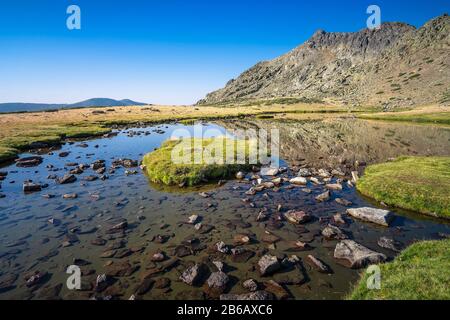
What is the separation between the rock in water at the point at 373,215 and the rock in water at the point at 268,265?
31.7 ft

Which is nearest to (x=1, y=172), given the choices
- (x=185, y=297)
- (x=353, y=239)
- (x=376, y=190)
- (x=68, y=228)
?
(x=68, y=228)

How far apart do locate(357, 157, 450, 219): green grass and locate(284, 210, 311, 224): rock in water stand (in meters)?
8.54

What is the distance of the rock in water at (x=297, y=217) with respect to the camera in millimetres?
19742

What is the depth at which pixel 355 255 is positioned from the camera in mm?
14727

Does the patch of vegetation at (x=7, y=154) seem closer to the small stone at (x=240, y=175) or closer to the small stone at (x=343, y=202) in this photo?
the small stone at (x=240, y=175)

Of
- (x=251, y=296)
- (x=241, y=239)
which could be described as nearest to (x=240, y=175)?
(x=241, y=239)

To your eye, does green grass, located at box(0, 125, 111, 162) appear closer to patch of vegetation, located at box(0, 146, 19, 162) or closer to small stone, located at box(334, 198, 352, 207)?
patch of vegetation, located at box(0, 146, 19, 162)

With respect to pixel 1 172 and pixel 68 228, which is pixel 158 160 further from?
pixel 1 172

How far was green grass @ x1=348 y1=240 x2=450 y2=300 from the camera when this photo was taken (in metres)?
9.79

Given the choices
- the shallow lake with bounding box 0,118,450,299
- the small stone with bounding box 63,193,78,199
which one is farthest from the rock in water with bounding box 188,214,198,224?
the small stone with bounding box 63,193,78,199

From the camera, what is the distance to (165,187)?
94.7ft

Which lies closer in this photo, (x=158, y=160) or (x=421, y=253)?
(x=421, y=253)

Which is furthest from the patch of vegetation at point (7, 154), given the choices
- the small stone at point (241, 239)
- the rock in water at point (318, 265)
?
the rock in water at point (318, 265)

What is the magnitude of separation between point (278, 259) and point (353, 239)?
5979mm
